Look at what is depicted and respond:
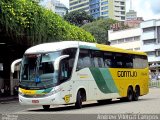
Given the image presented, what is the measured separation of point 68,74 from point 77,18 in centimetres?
10413

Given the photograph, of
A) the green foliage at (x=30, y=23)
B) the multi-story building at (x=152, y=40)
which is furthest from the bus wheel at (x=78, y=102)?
the multi-story building at (x=152, y=40)

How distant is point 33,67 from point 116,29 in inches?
3414

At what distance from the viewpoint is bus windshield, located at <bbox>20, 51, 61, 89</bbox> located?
18.1 metres

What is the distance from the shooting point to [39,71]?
18.4 metres

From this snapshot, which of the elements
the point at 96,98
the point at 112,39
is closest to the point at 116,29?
the point at 112,39

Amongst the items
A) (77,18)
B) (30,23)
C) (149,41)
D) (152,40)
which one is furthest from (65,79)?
(77,18)

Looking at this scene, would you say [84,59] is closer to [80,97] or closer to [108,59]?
[80,97]

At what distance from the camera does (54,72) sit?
18109mm

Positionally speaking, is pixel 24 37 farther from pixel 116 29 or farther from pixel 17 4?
pixel 116 29

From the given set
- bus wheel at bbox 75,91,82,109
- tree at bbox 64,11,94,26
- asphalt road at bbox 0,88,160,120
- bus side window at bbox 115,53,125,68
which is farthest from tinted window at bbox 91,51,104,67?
tree at bbox 64,11,94,26

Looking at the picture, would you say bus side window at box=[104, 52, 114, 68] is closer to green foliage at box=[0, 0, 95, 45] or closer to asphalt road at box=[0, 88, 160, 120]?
asphalt road at box=[0, 88, 160, 120]

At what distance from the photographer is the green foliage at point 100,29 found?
108m

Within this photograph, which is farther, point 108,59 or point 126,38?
point 126,38

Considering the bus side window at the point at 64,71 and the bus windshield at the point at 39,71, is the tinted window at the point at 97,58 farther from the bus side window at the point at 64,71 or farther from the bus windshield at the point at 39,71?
the bus windshield at the point at 39,71
